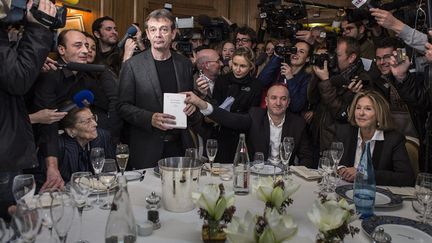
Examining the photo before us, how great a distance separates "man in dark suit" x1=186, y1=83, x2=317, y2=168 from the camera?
256cm

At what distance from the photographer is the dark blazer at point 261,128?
2.55m

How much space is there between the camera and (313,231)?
1.27 m

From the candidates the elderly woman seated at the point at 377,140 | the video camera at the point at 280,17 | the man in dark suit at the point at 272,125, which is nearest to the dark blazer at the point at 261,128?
the man in dark suit at the point at 272,125

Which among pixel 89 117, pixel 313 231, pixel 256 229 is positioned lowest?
pixel 313 231

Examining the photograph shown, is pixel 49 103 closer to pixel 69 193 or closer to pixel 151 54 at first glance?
pixel 151 54

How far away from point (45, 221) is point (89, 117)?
3.90 ft

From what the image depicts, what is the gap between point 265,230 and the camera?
87cm

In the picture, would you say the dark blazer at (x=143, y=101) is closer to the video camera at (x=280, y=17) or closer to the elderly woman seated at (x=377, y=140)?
the elderly woman seated at (x=377, y=140)

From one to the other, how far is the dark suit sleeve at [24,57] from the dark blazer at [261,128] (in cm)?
119

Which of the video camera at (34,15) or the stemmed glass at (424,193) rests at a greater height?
the video camera at (34,15)

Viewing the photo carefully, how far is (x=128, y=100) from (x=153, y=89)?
17 cm

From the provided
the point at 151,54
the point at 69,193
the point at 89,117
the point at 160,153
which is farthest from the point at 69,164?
the point at 69,193

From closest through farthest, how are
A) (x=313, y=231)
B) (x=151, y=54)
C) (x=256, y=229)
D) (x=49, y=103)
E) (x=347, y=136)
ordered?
(x=256, y=229)
(x=313, y=231)
(x=49, y=103)
(x=347, y=136)
(x=151, y=54)

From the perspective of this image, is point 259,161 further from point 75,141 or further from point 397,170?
point 75,141
